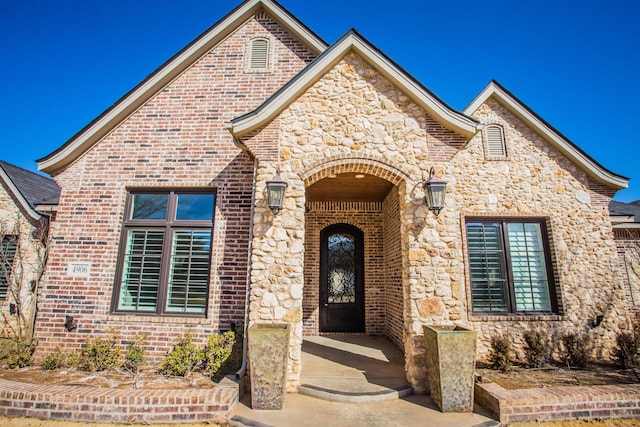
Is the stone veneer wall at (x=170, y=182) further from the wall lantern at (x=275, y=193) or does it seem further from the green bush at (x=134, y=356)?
the wall lantern at (x=275, y=193)

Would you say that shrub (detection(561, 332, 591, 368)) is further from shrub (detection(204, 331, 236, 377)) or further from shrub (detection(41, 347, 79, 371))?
shrub (detection(41, 347, 79, 371))

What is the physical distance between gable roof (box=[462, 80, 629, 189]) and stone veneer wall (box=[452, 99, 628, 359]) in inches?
5.3

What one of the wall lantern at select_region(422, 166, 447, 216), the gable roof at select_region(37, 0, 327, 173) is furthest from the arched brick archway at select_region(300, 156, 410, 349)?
the gable roof at select_region(37, 0, 327, 173)

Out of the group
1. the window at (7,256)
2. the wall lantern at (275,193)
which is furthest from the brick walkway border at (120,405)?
the window at (7,256)

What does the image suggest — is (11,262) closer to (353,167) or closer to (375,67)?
(353,167)

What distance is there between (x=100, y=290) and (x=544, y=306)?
8.93 m

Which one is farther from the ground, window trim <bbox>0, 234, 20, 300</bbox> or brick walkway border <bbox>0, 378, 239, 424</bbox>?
window trim <bbox>0, 234, 20, 300</bbox>

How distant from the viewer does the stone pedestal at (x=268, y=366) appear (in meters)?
3.87

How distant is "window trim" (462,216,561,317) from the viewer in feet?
21.9

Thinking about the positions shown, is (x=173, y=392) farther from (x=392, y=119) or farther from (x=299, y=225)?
(x=392, y=119)

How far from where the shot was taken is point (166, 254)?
19.6 feet

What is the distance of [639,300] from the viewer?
7.17m

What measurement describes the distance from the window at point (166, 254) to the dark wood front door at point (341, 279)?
10.6 ft

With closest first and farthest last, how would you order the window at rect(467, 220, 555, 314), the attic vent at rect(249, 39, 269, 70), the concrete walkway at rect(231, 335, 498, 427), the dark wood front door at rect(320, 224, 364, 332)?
the concrete walkway at rect(231, 335, 498, 427) < the window at rect(467, 220, 555, 314) < the attic vent at rect(249, 39, 269, 70) < the dark wood front door at rect(320, 224, 364, 332)
